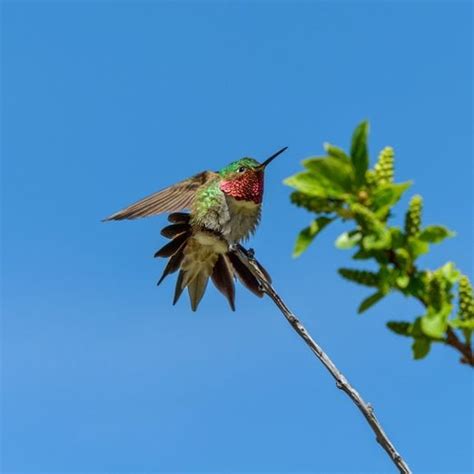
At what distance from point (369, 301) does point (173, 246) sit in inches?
289

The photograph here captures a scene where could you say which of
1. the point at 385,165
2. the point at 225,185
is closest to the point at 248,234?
the point at 225,185

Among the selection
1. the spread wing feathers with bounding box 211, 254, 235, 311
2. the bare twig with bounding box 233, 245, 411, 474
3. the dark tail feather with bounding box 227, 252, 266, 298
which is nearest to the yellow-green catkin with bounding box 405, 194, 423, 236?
the bare twig with bounding box 233, 245, 411, 474

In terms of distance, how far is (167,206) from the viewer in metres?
9.16

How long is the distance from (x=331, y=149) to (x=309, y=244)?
0.58 feet

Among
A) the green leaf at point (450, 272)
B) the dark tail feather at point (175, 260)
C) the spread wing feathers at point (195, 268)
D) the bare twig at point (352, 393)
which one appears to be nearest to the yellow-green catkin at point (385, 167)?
the green leaf at point (450, 272)

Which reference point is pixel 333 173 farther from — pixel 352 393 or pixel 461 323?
pixel 352 393

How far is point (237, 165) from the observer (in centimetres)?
926

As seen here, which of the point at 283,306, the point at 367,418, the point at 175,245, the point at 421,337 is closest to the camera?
the point at 421,337

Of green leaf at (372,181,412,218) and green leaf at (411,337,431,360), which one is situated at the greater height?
green leaf at (372,181,412,218)

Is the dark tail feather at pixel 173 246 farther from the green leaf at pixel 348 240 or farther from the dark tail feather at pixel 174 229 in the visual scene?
the green leaf at pixel 348 240

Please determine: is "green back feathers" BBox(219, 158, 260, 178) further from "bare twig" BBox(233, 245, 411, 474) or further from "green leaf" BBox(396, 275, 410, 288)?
"green leaf" BBox(396, 275, 410, 288)

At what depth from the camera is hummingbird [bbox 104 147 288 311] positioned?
28.8ft

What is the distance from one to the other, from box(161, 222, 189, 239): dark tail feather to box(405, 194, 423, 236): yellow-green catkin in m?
7.24

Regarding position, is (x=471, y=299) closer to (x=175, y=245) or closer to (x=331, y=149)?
(x=331, y=149)
